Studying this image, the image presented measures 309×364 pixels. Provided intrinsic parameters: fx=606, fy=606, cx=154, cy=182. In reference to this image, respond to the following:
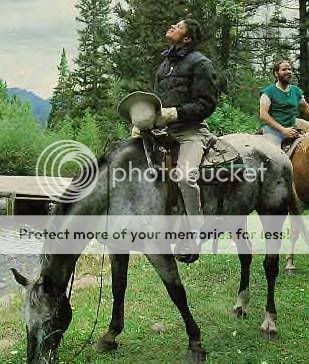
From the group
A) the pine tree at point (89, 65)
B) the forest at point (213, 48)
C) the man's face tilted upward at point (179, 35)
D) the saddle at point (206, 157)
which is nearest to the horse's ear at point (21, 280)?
the saddle at point (206, 157)

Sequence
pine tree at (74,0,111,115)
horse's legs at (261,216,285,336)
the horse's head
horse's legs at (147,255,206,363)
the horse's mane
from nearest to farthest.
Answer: the horse's head < the horse's mane < horse's legs at (147,255,206,363) < horse's legs at (261,216,285,336) < pine tree at (74,0,111,115)

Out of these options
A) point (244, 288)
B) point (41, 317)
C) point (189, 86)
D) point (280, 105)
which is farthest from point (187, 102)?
point (280, 105)

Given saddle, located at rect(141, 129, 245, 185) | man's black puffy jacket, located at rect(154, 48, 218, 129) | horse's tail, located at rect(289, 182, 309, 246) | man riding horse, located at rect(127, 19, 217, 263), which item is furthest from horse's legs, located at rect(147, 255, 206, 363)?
horse's tail, located at rect(289, 182, 309, 246)

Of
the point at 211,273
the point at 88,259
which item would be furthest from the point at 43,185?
the point at 211,273

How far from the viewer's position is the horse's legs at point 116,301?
5.31m

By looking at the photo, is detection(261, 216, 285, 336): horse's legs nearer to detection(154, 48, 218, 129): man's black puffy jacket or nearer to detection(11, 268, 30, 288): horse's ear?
detection(154, 48, 218, 129): man's black puffy jacket

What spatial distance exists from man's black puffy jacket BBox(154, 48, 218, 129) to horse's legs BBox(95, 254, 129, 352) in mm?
1268

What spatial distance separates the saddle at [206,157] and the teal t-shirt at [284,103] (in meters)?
2.05

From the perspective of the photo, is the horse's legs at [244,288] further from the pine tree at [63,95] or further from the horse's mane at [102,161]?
the pine tree at [63,95]

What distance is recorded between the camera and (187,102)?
199 inches

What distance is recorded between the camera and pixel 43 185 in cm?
1355

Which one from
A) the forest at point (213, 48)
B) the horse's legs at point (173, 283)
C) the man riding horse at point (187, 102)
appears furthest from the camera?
the forest at point (213, 48)

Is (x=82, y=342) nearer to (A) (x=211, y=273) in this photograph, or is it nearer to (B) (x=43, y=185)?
(A) (x=211, y=273)

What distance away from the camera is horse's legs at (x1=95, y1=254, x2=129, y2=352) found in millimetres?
5312
